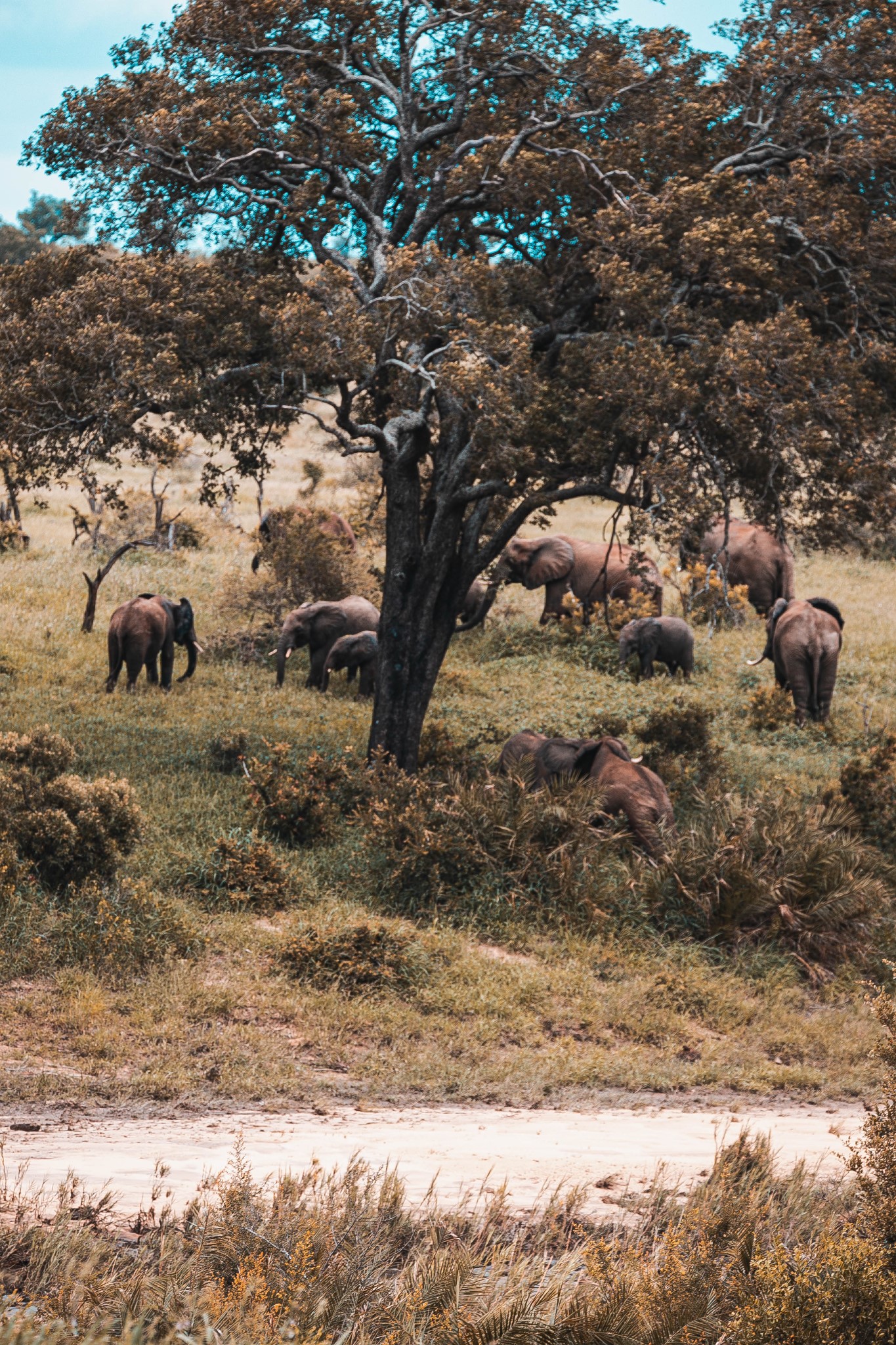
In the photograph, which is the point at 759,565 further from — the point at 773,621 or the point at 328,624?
the point at 328,624

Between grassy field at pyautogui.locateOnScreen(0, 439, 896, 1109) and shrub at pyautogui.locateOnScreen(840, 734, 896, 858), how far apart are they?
0.73m

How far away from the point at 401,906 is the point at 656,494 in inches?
206

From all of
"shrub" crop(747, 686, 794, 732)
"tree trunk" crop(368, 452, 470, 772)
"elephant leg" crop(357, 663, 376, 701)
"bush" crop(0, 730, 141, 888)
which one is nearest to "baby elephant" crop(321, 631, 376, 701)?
"elephant leg" crop(357, 663, 376, 701)

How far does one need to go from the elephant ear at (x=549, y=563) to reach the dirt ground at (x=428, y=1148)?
54.8ft

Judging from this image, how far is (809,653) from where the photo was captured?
712 inches

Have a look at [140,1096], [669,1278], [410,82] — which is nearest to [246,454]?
[410,82]

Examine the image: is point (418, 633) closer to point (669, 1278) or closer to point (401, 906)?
point (401, 906)

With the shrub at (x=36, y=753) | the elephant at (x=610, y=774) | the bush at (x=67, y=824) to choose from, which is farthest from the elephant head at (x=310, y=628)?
the bush at (x=67, y=824)

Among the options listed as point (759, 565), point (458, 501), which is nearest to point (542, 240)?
point (458, 501)

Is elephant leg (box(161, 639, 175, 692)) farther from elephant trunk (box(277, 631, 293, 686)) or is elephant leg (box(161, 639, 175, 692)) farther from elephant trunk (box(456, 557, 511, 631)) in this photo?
elephant trunk (box(456, 557, 511, 631))

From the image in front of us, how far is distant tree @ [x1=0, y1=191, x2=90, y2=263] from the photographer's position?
1423 cm

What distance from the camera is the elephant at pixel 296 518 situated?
21.6m

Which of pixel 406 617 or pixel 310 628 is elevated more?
pixel 406 617

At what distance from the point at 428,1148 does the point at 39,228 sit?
95.2 meters
